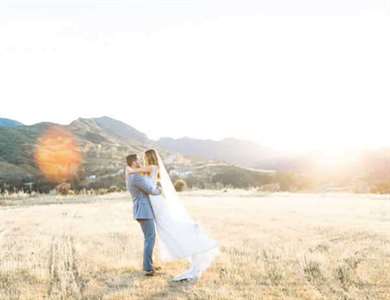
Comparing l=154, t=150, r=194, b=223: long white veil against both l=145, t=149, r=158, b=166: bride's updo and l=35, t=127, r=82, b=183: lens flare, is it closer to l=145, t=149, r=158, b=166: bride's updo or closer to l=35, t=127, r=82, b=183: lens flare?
l=145, t=149, r=158, b=166: bride's updo

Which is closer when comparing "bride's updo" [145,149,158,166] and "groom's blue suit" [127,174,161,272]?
"groom's blue suit" [127,174,161,272]

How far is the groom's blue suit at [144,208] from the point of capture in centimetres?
1148

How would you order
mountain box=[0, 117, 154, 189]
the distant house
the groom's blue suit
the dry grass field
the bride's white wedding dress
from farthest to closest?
mountain box=[0, 117, 154, 189]
the distant house
the groom's blue suit
the bride's white wedding dress
the dry grass field

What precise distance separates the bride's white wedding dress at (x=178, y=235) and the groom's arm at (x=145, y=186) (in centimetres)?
18

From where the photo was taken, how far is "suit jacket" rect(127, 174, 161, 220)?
11430mm

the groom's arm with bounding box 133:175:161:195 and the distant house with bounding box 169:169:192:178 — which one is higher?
the distant house with bounding box 169:169:192:178

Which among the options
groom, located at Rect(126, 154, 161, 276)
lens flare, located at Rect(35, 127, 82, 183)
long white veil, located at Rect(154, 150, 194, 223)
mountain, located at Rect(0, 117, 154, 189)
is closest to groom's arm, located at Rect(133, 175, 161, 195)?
groom, located at Rect(126, 154, 161, 276)

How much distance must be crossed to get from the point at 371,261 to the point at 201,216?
13283 mm

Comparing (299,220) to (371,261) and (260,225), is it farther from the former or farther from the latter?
(371,261)

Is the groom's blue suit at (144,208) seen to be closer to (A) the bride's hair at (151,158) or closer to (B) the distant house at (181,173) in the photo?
(A) the bride's hair at (151,158)

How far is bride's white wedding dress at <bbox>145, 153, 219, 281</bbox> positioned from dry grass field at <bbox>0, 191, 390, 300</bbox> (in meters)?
0.39

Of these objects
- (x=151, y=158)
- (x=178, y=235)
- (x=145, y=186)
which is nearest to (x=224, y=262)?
(x=178, y=235)

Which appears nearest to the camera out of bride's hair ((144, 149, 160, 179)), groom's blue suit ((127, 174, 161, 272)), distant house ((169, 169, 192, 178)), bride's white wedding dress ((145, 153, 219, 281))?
bride's white wedding dress ((145, 153, 219, 281))

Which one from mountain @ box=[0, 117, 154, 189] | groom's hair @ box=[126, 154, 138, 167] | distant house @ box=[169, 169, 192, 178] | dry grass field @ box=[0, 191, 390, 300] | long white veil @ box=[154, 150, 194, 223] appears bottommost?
dry grass field @ box=[0, 191, 390, 300]
